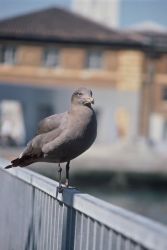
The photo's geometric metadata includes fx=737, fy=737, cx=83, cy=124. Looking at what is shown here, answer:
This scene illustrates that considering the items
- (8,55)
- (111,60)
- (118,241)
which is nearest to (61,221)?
(118,241)

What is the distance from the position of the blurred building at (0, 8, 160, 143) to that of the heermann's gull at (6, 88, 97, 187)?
31654 millimetres

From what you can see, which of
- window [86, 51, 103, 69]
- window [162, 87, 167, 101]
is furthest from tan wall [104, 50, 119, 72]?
window [162, 87, 167, 101]

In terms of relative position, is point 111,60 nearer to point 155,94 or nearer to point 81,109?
point 155,94

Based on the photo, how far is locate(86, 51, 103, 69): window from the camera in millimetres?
36469

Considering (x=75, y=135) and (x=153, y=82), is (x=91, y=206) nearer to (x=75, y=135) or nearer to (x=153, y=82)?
(x=75, y=135)

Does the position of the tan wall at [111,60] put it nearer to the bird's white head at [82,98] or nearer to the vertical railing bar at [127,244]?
the bird's white head at [82,98]

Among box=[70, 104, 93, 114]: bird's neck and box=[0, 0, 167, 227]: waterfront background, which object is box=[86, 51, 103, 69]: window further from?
box=[70, 104, 93, 114]: bird's neck

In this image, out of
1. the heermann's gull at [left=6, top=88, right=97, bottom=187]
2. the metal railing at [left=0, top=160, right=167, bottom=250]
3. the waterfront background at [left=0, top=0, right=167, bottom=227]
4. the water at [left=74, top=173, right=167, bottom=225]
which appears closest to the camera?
the metal railing at [left=0, top=160, right=167, bottom=250]

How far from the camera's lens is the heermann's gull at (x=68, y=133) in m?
3.11

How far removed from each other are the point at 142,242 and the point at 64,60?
34.6m

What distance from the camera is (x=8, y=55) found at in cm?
3659

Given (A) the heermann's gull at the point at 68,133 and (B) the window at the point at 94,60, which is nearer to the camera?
(A) the heermann's gull at the point at 68,133

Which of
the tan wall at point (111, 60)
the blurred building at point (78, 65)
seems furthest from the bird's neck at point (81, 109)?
the tan wall at point (111, 60)

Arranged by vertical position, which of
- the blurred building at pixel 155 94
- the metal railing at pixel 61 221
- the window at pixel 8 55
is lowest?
the blurred building at pixel 155 94
